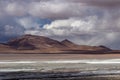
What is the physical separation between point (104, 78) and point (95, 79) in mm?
1308

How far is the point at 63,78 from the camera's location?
3897 centimetres

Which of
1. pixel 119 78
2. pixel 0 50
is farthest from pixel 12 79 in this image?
pixel 0 50

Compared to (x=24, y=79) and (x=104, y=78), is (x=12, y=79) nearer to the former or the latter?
(x=24, y=79)

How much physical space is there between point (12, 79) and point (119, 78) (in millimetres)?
11225

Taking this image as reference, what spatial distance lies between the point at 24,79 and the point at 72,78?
16.7 ft

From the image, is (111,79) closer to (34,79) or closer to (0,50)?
(34,79)

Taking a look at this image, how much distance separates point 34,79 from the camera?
3847cm

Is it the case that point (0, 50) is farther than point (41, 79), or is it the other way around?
point (0, 50)

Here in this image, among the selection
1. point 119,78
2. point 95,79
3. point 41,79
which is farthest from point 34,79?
point 119,78

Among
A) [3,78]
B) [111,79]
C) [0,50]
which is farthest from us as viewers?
[0,50]

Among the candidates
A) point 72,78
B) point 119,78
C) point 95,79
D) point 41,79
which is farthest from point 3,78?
point 119,78

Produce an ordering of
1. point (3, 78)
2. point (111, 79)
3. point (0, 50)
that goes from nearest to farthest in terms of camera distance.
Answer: point (111, 79), point (3, 78), point (0, 50)

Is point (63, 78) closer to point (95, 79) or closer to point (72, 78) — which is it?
point (72, 78)

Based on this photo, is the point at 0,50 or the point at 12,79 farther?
the point at 0,50
